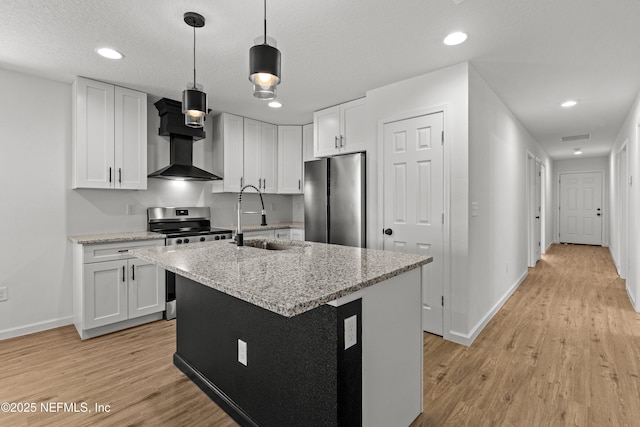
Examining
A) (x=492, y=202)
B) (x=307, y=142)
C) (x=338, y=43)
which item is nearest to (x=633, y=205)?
(x=492, y=202)

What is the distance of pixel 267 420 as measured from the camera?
168 centimetres

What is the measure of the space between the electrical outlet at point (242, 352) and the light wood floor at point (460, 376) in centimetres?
38

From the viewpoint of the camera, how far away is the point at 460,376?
89.6 inches

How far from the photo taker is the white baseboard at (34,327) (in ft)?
9.81

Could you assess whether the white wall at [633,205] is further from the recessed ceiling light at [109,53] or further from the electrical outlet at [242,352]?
the recessed ceiling light at [109,53]

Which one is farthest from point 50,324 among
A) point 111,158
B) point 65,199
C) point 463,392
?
point 463,392

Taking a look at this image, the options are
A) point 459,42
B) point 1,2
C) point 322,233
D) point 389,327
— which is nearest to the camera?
point 389,327

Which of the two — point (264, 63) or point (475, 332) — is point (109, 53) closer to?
point (264, 63)

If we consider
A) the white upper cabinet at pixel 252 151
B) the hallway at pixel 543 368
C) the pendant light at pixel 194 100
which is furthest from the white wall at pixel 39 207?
the hallway at pixel 543 368

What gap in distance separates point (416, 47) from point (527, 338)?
8.97 ft

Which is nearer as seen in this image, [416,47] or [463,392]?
[463,392]

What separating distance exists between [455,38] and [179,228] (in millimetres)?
3589

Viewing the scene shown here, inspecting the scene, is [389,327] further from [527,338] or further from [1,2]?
[1,2]

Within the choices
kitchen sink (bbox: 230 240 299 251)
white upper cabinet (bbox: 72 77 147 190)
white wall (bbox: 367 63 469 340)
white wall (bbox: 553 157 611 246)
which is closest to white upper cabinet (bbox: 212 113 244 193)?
white upper cabinet (bbox: 72 77 147 190)
